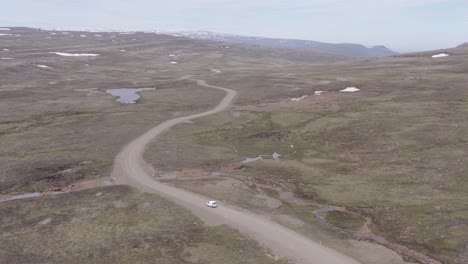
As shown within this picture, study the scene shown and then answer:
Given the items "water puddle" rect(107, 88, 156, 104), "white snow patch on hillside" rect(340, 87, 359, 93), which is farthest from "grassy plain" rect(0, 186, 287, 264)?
"white snow patch on hillside" rect(340, 87, 359, 93)

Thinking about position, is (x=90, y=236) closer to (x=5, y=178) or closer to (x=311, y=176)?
(x=5, y=178)

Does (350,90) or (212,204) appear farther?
(350,90)

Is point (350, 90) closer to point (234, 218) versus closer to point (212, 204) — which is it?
point (212, 204)

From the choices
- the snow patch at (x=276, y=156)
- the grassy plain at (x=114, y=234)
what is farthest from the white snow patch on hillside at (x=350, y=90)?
the grassy plain at (x=114, y=234)

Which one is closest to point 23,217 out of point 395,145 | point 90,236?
point 90,236

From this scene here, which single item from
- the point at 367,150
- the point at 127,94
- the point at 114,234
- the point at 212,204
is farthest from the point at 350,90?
the point at 114,234

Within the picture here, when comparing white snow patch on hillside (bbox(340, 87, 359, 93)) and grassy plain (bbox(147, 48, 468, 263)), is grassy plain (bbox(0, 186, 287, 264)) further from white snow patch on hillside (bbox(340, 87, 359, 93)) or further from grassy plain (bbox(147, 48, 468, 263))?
white snow patch on hillside (bbox(340, 87, 359, 93))

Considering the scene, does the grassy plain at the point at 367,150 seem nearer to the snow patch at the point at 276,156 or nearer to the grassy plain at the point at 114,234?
the snow patch at the point at 276,156
